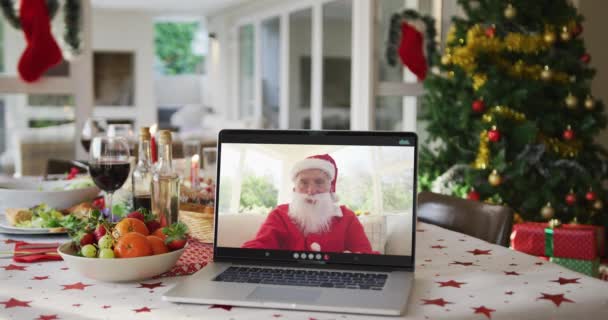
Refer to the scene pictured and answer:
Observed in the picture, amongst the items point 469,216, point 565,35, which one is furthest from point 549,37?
point 469,216

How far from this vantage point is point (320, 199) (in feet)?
4.25

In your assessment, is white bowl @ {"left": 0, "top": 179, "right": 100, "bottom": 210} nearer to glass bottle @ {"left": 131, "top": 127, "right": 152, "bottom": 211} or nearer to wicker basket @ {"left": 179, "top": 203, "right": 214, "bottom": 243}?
glass bottle @ {"left": 131, "top": 127, "right": 152, "bottom": 211}

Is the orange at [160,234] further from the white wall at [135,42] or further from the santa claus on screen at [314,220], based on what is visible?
the white wall at [135,42]

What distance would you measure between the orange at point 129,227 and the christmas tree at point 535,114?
2758 mm

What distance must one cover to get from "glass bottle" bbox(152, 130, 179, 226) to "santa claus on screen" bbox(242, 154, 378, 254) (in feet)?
1.00

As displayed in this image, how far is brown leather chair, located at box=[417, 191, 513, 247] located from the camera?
189cm

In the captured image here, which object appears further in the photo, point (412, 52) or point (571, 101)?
point (412, 52)

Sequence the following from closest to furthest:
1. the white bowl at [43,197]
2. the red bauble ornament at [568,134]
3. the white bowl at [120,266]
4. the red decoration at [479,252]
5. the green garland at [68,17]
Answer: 1. the white bowl at [120,266]
2. the red decoration at [479,252]
3. the white bowl at [43,197]
4. the red bauble ornament at [568,134]
5. the green garland at [68,17]

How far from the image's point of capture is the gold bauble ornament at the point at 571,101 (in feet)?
12.1

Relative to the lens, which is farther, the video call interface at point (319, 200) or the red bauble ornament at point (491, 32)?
the red bauble ornament at point (491, 32)

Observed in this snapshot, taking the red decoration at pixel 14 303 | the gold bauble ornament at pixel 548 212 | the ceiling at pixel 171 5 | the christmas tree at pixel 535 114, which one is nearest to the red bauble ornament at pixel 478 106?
the christmas tree at pixel 535 114

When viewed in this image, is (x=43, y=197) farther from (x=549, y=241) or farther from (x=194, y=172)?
(x=549, y=241)

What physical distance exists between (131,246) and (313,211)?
0.33 metres

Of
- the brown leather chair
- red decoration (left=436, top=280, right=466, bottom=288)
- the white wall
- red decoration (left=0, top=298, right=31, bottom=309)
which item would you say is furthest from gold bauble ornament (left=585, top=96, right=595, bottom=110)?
the white wall
